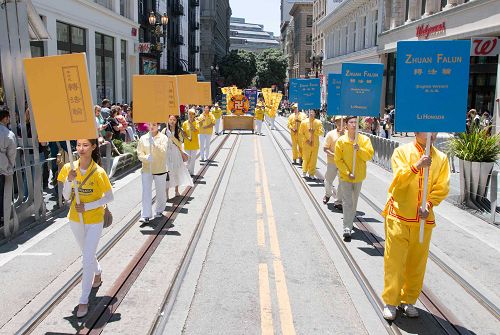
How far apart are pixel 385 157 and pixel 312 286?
1188 cm

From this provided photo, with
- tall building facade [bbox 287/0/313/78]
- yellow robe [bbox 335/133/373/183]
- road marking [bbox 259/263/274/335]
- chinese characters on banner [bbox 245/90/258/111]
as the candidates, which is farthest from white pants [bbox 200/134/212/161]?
tall building facade [bbox 287/0/313/78]

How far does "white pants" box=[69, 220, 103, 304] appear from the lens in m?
5.58

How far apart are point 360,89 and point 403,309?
212 inches

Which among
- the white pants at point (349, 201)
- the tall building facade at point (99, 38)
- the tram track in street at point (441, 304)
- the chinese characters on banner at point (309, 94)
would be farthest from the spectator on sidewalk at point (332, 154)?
the tall building facade at point (99, 38)

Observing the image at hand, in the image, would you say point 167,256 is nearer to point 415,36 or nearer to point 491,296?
point 491,296

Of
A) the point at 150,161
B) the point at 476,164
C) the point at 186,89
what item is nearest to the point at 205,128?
the point at 186,89

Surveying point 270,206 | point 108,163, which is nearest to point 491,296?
point 270,206

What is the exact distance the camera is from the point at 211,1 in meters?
100

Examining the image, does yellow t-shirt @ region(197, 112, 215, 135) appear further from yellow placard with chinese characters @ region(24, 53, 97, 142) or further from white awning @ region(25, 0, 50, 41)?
yellow placard with chinese characters @ region(24, 53, 97, 142)

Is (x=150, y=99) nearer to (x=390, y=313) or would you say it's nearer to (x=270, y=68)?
(x=390, y=313)

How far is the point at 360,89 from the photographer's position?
10.1 m

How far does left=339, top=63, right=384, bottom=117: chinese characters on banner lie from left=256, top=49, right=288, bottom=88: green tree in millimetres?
91524

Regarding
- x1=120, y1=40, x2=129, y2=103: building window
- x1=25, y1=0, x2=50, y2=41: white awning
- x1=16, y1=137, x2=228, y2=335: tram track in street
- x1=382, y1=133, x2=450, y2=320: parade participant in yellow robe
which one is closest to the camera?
x1=16, y1=137, x2=228, y2=335: tram track in street

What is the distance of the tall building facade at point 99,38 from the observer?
21.0 metres
